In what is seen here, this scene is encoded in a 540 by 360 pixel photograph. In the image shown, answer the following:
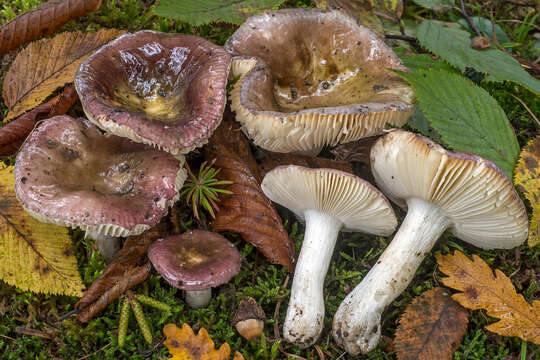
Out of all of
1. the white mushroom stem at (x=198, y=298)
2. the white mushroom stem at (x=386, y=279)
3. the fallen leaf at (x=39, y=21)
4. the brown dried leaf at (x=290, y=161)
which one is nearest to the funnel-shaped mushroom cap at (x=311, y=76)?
the brown dried leaf at (x=290, y=161)

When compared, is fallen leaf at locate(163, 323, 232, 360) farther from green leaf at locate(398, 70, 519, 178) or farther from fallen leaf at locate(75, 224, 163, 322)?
green leaf at locate(398, 70, 519, 178)

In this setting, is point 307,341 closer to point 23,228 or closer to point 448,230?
point 448,230

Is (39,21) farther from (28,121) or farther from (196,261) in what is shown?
(196,261)

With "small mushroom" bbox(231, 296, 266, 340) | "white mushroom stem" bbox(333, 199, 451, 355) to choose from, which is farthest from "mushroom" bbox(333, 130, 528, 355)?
"small mushroom" bbox(231, 296, 266, 340)

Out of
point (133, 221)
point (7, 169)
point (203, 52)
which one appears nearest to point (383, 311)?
point (133, 221)

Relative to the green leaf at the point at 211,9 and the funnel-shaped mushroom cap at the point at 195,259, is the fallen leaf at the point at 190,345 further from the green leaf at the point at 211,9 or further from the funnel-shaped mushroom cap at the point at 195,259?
the green leaf at the point at 211,9

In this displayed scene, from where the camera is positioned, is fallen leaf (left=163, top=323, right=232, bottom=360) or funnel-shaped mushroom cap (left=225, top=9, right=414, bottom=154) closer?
fallen leaf (left=163, top=323, right=232, bottom=360)

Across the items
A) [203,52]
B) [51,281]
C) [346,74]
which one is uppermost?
[203,52]
